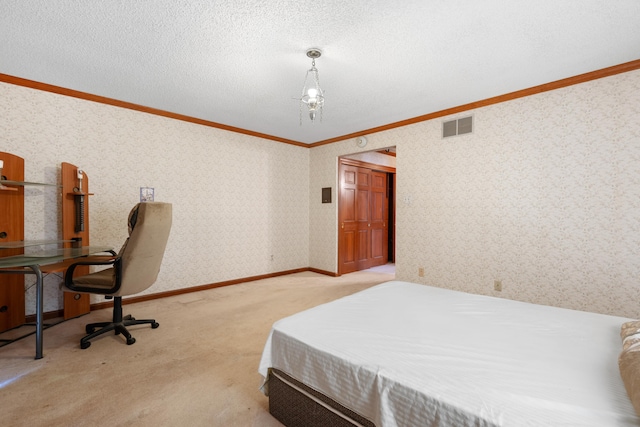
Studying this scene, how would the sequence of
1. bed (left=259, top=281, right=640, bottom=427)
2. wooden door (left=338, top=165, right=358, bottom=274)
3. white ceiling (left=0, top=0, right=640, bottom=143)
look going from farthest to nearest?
1. wooden door (left=338, top=165, right=358, bottom=274)
2. white ceiling (left=0, top=0, right=640, bottom=143)
3. bed (left=259, top=281, right=640, bottom=427)

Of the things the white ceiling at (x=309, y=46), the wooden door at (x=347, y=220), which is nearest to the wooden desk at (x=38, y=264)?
the white ceiling at (x=309, y=46)

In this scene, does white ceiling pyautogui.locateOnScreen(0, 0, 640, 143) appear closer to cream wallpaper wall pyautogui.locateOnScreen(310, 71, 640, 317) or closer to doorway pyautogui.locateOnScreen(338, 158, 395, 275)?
cream wallpaper wall pyautogui.locateOnScreen(310, 71, 640, 317)

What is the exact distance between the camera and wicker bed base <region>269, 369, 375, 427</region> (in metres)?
1.24

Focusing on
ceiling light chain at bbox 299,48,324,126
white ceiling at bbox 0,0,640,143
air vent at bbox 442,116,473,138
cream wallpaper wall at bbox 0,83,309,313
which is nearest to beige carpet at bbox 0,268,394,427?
cream wallpaper wall at bbox 0,83,309,313

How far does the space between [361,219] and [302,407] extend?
15.2 ft

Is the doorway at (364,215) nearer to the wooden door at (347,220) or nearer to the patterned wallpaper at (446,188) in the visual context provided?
the wooden door at (347,220)

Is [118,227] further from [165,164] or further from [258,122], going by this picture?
[258,122]

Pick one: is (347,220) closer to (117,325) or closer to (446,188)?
(446,188)

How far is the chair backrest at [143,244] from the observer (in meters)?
2.43

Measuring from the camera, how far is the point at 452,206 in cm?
377

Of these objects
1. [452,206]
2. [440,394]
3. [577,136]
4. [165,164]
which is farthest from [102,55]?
[577,136]

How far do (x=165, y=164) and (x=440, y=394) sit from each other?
13.5 feet

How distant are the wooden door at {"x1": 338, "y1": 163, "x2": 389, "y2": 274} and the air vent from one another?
204cm

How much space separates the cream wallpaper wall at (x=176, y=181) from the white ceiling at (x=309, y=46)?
388mm
